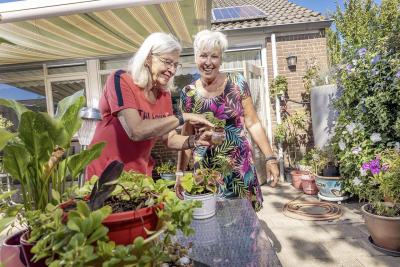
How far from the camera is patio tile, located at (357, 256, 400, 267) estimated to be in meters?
3.28

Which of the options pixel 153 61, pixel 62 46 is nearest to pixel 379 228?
pixel 153 61

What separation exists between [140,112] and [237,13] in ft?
24.8

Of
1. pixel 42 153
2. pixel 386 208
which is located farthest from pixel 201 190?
pixel 386 208

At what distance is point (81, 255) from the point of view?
59 centimetres

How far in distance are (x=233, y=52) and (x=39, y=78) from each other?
505 centimetres

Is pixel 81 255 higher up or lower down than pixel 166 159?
higher up

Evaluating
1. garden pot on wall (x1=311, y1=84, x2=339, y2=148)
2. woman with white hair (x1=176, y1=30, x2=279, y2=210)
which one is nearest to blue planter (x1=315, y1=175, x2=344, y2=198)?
garden pot on wall (x1=311, y1=84, x2=339, y2=148)

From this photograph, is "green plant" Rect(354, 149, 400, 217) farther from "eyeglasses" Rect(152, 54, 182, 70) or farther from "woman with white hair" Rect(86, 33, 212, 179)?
"eyeglasses" Rect(152, 54, 182, 70)

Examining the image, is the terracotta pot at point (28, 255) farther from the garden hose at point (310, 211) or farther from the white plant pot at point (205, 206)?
the garden hose at point (310, 211)

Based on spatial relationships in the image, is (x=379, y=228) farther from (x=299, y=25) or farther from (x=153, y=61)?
(x=299, y=25)

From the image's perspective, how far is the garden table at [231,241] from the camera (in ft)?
3.23

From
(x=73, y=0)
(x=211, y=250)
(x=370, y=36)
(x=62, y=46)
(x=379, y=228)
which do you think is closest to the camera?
(x=211, y=250)

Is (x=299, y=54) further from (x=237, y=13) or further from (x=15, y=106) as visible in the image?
(x=15, y=106)

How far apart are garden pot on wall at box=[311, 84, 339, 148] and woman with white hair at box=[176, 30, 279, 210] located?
4.29 metres
